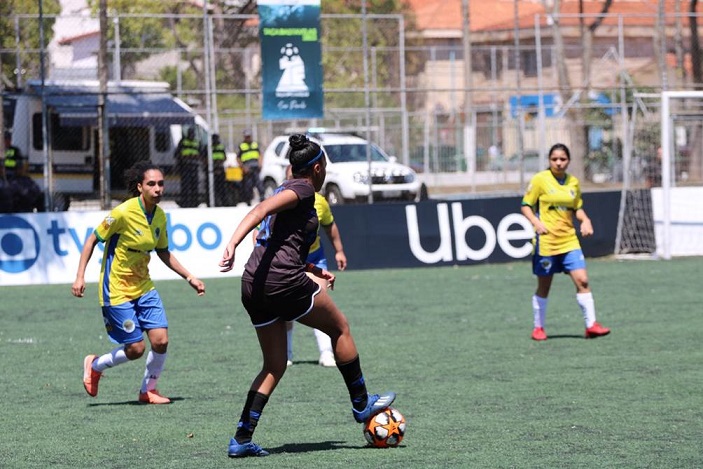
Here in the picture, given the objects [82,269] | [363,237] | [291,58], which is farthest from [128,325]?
[291,58]

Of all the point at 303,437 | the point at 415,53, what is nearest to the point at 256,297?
the point at 303,437

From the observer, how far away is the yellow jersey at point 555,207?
479 inches

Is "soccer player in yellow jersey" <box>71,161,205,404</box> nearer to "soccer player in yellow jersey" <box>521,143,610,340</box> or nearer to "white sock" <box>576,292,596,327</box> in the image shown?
"soccer player in yellow jersey" <box>521,143,610,340</box>

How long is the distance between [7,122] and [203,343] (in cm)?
1596

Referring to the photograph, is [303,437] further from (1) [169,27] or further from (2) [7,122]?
(1) [169,27]

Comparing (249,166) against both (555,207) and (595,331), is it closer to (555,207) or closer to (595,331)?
(555,207)

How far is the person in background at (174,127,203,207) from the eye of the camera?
25364 millimetres

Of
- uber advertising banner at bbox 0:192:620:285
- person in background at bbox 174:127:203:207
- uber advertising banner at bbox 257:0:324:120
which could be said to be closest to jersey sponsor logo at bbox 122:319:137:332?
uber advertising banner at bbox 0:192:620:285

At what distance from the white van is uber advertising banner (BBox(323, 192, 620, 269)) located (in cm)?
761

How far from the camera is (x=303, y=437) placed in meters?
7.49

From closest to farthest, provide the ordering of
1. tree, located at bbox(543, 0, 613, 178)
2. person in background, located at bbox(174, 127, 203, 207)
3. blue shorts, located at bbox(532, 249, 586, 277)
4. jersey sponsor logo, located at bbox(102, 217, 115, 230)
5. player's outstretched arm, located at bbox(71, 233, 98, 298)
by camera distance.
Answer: player's outstretched arm, located at bbox(71, 233, 98, 298)
jersey sponsor logo, located at bbox(102, 217, 115, 230)
blue shorts, located at bbox(532, 249, 586, 277)
person in background, located at bbox(174, 127, 203, 207)
tree, located at bbox(543, 0, 613, 178)

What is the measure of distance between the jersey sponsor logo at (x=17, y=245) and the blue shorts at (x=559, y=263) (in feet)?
28.5

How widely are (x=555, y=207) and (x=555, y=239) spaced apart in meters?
0.32

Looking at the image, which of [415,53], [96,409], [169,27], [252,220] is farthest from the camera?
[415,53]
